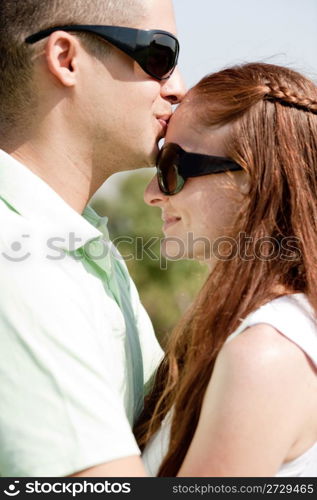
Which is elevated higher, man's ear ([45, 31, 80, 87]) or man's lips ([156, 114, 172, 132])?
man's ear ([45, 31, 80, 87])

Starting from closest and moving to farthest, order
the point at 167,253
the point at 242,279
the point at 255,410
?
the point at 255,410, the point at 242,279, the point at 167,253

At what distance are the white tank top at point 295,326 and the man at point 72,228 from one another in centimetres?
48

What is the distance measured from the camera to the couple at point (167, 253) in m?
2.03

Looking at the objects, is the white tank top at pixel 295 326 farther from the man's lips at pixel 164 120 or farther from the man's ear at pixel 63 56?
the man's ear at pixel 63 56

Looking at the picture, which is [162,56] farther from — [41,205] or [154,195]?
[41,205]

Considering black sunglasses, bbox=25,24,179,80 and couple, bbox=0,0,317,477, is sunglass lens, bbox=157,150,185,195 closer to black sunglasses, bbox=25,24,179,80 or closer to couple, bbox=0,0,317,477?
couple, bbox=0,0,317,477

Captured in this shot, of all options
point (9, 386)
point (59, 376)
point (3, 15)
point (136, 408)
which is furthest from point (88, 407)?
point (3, 15)

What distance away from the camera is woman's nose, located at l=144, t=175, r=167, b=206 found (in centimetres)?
310

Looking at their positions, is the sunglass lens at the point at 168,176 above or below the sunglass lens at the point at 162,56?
below

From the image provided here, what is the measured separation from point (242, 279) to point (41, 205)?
83cm

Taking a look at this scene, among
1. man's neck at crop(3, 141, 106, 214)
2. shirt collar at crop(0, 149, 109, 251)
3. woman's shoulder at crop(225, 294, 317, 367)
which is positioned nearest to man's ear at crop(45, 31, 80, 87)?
man's neck at crop(3, 141, 106, 214)

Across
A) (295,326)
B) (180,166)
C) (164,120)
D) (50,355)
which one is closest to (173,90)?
(164,120)

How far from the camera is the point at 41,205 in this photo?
253 centimetres

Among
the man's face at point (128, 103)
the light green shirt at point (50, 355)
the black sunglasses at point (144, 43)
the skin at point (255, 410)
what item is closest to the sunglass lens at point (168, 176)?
the man's face at point (128, 103)
